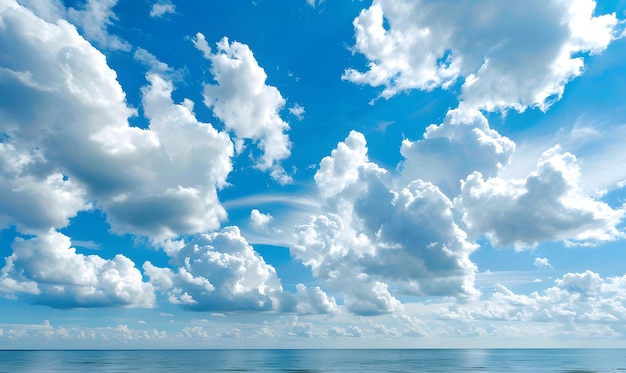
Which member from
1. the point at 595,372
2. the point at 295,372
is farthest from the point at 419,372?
the point at 595,372

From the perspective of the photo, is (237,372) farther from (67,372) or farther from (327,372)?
(67,372)

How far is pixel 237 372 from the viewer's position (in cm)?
16650

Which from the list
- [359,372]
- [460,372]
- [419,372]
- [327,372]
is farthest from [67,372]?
[460,372]

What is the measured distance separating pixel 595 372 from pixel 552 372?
1541cm

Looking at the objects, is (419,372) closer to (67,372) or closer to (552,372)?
(552,372)

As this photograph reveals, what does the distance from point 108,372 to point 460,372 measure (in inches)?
5641

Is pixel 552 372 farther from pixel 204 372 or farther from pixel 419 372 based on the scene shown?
pixel 204 372

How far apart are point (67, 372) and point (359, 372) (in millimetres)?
119951

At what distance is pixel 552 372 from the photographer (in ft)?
532

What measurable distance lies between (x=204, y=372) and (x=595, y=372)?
159 meters

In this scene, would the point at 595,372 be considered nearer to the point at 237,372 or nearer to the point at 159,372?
the point at 237,372

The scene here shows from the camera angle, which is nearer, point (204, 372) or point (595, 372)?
point (595, 372)

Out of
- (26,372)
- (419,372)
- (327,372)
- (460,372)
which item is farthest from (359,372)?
(26,372)

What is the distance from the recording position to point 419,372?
163 metres
